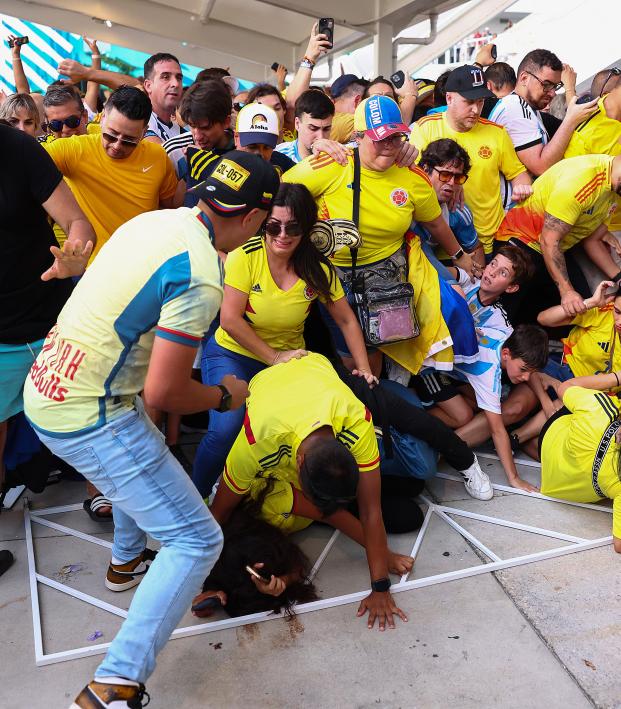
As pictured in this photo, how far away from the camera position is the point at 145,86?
4.62 meters

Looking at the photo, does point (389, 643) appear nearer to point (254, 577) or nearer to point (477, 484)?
point (254, 577)

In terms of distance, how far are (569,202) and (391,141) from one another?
4.14 ft

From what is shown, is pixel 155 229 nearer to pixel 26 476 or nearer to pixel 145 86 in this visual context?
pixel 26 476

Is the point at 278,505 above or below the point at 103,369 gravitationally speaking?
below

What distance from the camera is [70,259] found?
2.54m

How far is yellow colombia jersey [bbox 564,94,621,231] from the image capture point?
467 centimetres

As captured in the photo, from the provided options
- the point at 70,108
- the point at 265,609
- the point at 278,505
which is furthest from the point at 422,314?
the point at 70,108

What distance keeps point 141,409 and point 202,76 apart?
3.62 metres

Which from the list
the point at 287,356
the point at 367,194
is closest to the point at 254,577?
the point at 287,356

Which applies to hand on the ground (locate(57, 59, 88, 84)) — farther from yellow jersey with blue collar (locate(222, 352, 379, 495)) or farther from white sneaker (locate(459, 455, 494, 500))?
white sneaker (locate(459, 455, 494, 500))

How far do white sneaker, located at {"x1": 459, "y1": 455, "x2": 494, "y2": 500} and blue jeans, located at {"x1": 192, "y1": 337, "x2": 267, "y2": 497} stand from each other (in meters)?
1.23

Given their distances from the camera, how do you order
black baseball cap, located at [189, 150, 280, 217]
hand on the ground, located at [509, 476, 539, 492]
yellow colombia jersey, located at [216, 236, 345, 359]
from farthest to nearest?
hand on the ground, located at [509, 476, 539, 492] < yellow colombia jersey, located at [216, 236, 345, 359] < black baseball cap, located at [189, 150, 280, 217]

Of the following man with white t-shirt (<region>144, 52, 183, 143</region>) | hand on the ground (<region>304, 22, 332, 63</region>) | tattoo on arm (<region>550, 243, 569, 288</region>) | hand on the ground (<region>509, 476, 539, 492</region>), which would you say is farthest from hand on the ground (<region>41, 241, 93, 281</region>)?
hand on the ground (<region>304, 22, 332, 63</region>)

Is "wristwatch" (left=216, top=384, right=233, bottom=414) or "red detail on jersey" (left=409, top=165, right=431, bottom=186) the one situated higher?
"red detail on jersey" (left=409, top=165, right=431, bottom=186)
